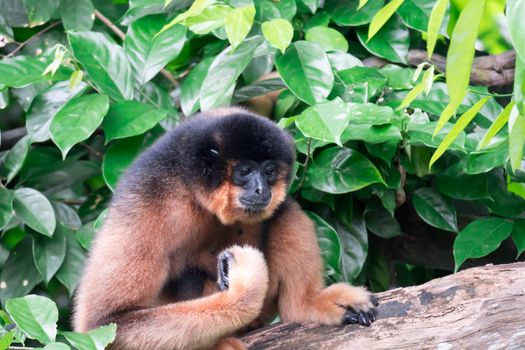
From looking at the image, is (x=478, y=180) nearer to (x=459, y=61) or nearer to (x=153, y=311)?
(x=153, y=311)

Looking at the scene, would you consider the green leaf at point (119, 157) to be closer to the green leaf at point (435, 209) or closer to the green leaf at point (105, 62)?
the green leaf at point (105, 62)

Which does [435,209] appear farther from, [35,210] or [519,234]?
[35,210]

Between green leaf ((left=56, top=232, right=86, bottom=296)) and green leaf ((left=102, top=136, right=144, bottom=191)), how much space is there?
0.60 meters

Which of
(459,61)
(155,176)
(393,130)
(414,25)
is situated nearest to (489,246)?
(393,130)

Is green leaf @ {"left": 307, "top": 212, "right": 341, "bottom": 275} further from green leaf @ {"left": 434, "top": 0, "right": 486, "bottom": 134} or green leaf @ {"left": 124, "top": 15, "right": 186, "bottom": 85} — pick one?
green leaf @ {"left": 434, "top": 0, "right": 486, "bottom": 134}

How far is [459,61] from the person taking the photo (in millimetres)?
1967

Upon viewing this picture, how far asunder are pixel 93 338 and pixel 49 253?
1.96 m

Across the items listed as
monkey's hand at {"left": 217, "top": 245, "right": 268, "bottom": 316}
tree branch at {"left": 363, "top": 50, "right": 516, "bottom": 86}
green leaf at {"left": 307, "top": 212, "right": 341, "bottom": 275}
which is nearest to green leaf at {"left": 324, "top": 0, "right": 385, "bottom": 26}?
tree branch at {"left": 363, "top": 50, "right": 516, "bottom": 86}

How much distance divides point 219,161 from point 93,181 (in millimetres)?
1972

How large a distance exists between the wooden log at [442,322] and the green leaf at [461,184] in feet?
3.38

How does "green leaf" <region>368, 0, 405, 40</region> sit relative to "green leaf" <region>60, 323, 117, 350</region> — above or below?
above

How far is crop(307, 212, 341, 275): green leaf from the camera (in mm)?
4527

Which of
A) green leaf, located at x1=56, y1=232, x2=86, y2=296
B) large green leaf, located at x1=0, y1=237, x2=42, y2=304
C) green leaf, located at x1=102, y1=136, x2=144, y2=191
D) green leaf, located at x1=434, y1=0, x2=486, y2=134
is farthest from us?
large green leaf, located at x1=0, y1=237, x2=42, y2=304

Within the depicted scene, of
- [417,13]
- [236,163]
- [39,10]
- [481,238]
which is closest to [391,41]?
[417,13]
